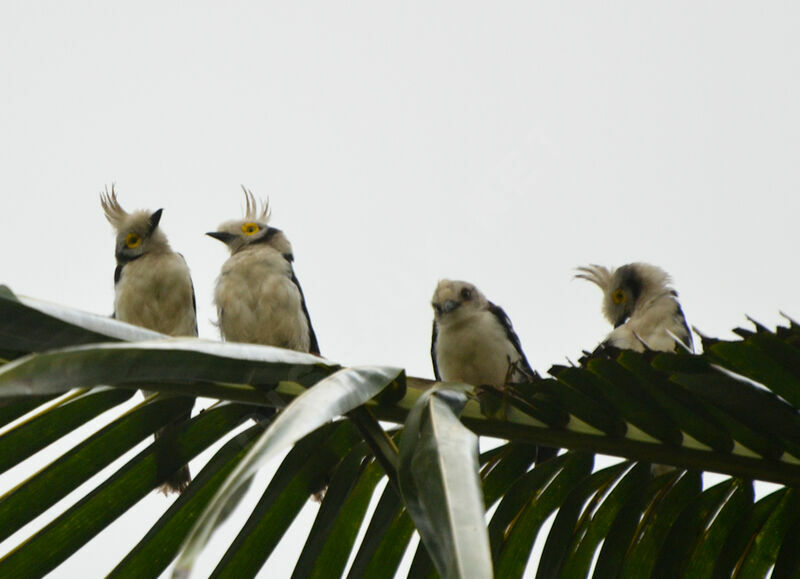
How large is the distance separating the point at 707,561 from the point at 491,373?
4.59 meters

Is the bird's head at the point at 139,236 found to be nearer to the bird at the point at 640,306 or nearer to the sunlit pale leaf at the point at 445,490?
the bird at the point at 640,306

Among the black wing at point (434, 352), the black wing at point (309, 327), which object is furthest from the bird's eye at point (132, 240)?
the black wing at point (434, 352)

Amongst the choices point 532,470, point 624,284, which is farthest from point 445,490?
point 624,284

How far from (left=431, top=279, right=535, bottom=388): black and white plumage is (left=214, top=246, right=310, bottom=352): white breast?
1.18 metres

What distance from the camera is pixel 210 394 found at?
1.77 m

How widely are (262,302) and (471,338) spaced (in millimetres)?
1613

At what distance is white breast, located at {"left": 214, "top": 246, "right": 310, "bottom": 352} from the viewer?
7.39m

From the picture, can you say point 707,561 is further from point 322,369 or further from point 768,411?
point 322,369

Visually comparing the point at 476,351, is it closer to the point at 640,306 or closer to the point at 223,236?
the point at 640,306

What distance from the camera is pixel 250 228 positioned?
8219 millimetres

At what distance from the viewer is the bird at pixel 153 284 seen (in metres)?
7.49

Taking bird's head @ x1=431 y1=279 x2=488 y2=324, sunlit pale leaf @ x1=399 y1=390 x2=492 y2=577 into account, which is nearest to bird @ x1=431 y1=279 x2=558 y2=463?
bird's head @ x1=431 y1=279 x2=488 y2=324

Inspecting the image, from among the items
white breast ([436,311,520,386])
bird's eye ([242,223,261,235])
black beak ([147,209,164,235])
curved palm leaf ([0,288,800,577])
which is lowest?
curved palm leaf ([0,288,800,577])

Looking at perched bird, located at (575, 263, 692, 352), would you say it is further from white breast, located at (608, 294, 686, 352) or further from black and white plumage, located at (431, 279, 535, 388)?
black and white plumage, located at (431, 279, 535, 388)
